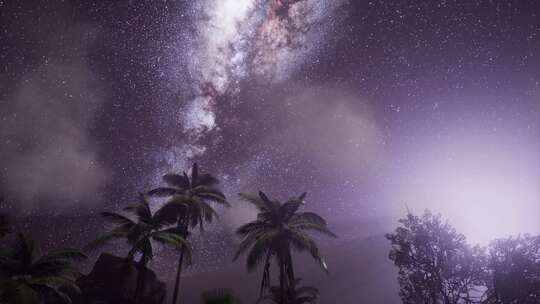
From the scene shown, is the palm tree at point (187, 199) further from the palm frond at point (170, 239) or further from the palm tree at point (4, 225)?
the palm tree at point (4, 225)

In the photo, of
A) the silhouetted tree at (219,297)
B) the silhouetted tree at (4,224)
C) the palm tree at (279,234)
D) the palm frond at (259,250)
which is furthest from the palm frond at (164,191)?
the silhouetted tree at (219,297)

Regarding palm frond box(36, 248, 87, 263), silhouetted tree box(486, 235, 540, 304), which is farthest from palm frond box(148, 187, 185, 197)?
silhouetted tree box(486, 235, 540, 304)

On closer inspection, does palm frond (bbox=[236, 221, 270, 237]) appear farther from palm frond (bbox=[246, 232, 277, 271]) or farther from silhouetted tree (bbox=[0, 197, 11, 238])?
silhouetted tree (bbox=[0, 197, 11, 238])

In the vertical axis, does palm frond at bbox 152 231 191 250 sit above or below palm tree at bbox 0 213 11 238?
below

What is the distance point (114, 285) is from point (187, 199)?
11.5 metres

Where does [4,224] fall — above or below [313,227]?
above

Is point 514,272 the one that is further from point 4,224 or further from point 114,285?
point 4,224

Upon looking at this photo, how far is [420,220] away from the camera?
3353 cm

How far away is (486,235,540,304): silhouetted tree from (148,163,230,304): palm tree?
79.7 feet

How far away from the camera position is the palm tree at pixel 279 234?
20914 mm

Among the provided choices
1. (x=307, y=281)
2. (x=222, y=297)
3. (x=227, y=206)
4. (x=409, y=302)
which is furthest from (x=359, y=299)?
(x=222, y=297)

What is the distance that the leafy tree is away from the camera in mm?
30484

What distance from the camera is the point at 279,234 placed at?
2153 cm

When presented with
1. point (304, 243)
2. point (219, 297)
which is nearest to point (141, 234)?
point (304, 243)
